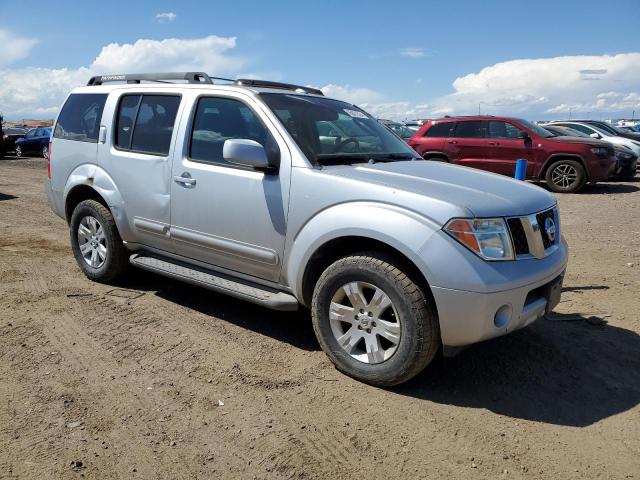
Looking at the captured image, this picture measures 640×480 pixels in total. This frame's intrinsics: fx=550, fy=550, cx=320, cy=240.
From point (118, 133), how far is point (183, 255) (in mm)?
1380

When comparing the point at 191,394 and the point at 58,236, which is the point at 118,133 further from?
the point at 58,236

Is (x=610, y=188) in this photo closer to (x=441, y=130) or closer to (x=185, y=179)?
(x=441, y=130)

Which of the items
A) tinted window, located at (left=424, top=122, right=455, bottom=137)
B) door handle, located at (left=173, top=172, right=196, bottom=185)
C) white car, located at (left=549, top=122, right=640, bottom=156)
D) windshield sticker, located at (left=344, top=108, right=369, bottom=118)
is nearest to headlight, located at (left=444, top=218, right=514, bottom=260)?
windshield sticker, located at (left=344, top=108, right=369, bottom=118)

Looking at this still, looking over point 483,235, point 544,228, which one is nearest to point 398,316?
point 483,235

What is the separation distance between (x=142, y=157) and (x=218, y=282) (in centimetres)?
135

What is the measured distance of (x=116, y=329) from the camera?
4297 millimetres

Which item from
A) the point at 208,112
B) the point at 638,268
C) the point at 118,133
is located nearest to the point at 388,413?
the point at 208,112

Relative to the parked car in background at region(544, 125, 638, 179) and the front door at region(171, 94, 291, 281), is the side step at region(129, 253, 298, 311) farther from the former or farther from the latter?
the parked car in background at region(544, 125, 638, 179)

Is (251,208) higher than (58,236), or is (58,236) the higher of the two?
(251,208)

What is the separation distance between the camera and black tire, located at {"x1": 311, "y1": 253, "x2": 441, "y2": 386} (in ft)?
10.4

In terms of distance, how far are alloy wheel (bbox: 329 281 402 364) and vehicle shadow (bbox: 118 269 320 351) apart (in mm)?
572

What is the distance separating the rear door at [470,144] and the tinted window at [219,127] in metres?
9.91

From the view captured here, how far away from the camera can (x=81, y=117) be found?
540 centimetres

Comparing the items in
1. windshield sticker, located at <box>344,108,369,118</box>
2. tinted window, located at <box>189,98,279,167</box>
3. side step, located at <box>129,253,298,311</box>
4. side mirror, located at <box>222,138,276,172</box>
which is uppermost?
windshield sticker, located at <box>344,108,369,118</box>
